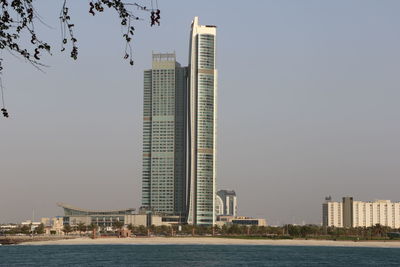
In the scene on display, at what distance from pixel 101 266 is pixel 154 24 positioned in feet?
453

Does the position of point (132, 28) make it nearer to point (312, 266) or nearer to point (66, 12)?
point (66, 12)

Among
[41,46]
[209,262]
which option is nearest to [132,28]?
[41,46]

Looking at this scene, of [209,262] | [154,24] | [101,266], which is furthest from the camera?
[209,262]

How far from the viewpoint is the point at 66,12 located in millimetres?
15125

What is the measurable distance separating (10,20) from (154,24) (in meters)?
3.38

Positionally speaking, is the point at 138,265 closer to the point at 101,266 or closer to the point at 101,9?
the point at 101,266

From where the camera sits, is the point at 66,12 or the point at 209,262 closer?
the point at 66,12

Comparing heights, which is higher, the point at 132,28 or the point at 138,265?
the point at 132,28

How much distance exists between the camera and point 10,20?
15688 millimetres

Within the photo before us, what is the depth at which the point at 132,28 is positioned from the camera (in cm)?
1545

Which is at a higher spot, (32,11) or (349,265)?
(32,11)

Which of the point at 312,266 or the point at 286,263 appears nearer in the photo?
the point at 312,266

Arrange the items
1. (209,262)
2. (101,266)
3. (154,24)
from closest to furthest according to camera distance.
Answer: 1. (154,24)
2. (101,266)
3. (209,262)

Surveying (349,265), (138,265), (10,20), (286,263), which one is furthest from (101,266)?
(10,20)
